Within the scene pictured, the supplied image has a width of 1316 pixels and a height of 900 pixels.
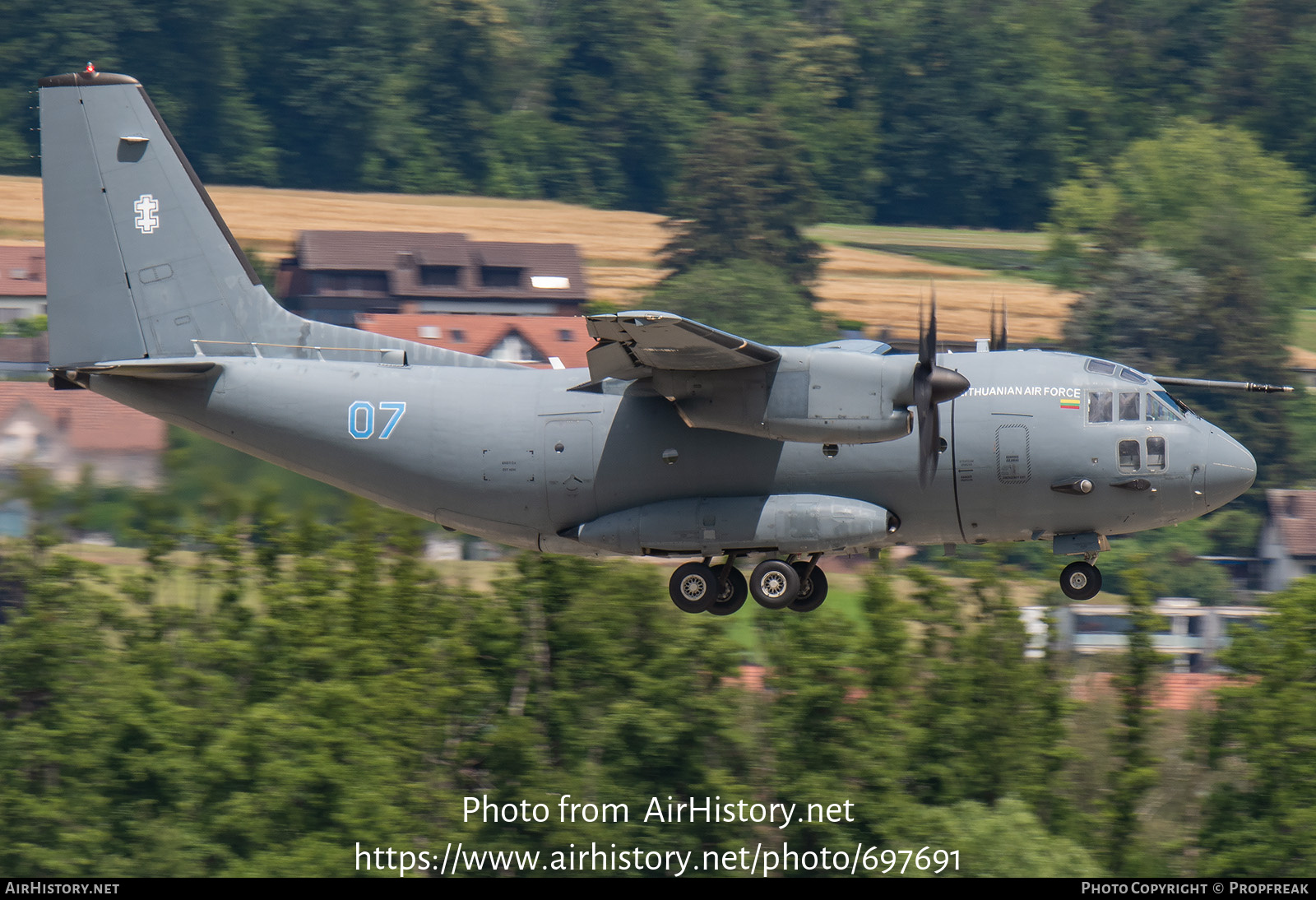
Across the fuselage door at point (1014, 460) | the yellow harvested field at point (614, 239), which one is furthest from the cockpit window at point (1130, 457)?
the yellow harvested field at point (614, 239)

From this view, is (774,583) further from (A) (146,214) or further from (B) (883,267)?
(B) (883,267)

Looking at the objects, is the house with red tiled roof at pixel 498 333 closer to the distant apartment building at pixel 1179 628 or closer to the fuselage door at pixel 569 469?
the distant apartment building at pixel 1179 628

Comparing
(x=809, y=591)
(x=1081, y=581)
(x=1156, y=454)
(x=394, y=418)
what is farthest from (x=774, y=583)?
(x=394, y=418)

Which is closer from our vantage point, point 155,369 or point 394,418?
point 394,418

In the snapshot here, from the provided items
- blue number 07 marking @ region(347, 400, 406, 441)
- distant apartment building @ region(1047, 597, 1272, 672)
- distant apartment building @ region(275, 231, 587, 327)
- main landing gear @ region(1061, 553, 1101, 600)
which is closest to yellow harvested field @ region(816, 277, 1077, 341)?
distant apartment building @ region(275, 231, 587, 327)

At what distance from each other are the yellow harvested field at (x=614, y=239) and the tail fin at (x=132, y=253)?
62.4 metres

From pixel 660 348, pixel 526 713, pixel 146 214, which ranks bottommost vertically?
pixel 526 713

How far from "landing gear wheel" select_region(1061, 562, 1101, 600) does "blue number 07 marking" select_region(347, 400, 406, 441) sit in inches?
434

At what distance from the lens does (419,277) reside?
105 metres

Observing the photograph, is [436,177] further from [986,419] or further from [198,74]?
[986,419]

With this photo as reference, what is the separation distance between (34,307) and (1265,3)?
342 feet

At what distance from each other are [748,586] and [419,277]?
8160 cm

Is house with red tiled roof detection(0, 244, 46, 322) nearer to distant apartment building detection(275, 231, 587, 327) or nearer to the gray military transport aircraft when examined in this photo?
distant apartment building detection(275, 231, 587, 327)

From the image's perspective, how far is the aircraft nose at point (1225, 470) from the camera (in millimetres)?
24781
